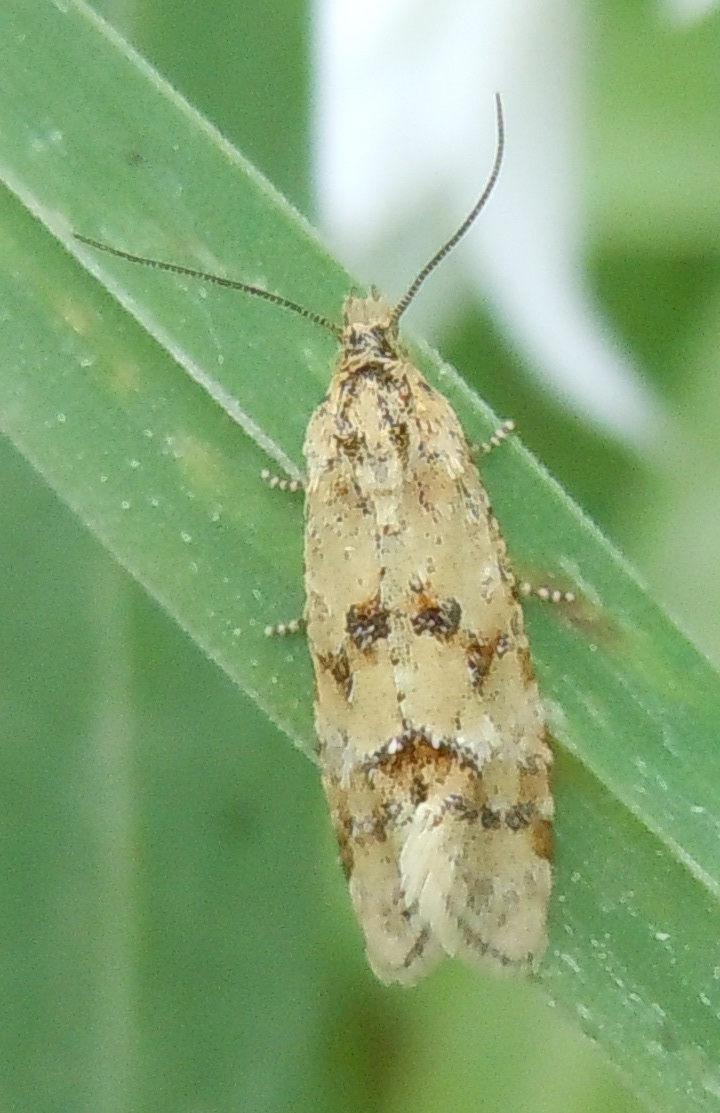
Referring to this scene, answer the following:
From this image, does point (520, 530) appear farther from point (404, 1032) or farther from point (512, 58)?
point (512, 58)

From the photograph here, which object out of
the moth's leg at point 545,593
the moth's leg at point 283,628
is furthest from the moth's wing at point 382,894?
the moth's leg at point 545,593

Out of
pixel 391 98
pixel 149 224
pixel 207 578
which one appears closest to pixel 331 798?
pixel 207 578

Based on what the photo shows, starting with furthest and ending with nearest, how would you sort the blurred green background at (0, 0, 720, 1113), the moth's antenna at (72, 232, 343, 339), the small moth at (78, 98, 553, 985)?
the blurred green background at (0, 0, 720, 1113) < the small moth at (78, 98, 553, 985) < the moth's antenna at (72, 232, 343, 339)

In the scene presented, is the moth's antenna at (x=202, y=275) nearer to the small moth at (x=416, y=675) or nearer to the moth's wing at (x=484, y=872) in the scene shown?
the small moth at (x=416, y=675)

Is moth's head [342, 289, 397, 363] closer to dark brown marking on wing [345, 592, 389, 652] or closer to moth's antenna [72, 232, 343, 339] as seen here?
moth's antenna [72, 232, 343, 339]

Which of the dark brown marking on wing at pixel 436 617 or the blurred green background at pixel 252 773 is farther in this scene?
the blurred green background at pixel 252 773

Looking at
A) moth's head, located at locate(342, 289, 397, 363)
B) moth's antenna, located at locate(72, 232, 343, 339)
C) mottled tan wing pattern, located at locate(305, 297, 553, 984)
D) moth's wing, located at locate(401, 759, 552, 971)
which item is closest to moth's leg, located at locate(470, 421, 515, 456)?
mottled tan wing pattern, located at locate(305, 297, 553, 984)

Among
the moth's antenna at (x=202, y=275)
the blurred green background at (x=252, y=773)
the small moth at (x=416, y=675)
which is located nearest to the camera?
the moth's antenna at (x=202, y=275)
